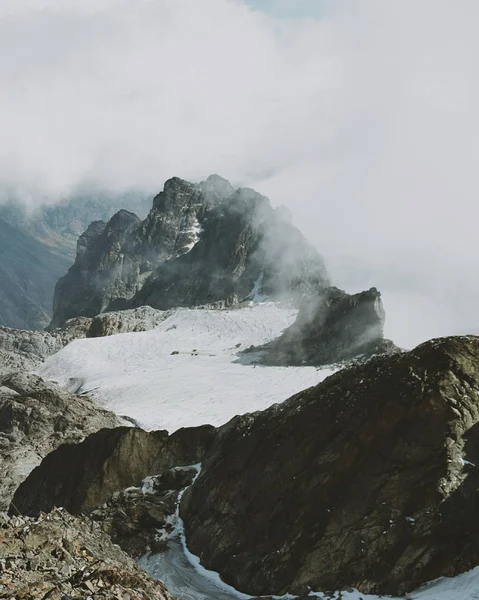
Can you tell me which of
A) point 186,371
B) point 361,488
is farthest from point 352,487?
point 186,371

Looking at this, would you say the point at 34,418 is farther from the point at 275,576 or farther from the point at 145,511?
the point at 275,576

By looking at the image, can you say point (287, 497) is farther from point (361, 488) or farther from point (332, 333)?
point (332, 333)

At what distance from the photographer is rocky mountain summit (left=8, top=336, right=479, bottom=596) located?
23.2 m

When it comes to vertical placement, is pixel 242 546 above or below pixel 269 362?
below

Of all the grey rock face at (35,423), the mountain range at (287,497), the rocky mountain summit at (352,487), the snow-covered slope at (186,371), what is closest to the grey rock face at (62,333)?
the snow-covered slope at (186,371)

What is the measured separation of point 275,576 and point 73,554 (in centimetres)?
950

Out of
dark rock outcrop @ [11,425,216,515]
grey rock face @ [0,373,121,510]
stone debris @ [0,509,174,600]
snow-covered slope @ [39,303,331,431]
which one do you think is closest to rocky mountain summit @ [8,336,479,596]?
dark rock outcrop @ [11,425,216,515]

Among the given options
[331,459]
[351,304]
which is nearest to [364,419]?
[331,459]

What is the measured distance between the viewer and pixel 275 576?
2503cm

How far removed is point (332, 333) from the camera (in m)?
108

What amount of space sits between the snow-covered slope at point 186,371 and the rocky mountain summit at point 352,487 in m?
38.0

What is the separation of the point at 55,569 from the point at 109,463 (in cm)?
2246

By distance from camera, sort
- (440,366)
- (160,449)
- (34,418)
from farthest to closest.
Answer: (34,418) < (160,449) < (440,366)

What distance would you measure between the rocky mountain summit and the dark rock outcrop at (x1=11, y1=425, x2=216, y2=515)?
12.1ft
